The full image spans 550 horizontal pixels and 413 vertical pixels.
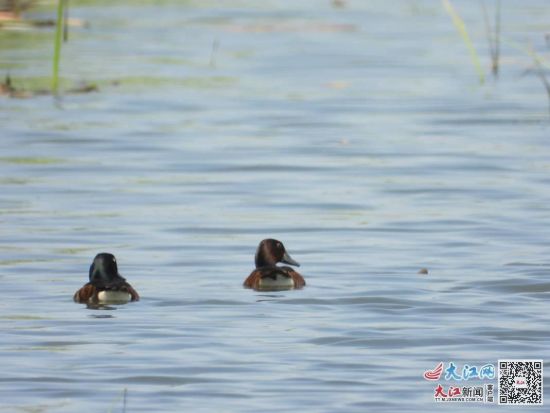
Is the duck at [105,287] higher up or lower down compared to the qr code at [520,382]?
higher up

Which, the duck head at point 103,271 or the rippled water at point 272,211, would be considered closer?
the rippled water at point 272,211

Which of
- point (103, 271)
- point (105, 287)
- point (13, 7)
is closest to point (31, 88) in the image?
point (13, 7)

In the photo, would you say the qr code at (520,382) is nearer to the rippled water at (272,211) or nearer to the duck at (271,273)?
the rippled water at (272,211)

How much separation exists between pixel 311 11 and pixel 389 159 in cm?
1206

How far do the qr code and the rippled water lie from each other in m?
0.17

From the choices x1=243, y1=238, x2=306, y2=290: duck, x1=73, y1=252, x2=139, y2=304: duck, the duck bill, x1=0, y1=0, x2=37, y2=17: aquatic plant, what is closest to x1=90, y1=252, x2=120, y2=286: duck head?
x1=73, y1=252, x2=139, y2=304: duck

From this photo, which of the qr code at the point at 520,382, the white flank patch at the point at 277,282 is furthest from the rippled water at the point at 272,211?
the qr code at the point at 520,382

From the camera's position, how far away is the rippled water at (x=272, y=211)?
28.9ft

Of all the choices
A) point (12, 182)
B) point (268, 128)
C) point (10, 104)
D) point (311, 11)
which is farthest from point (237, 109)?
point (311, 11)

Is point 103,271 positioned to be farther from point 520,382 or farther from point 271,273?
point 520,382

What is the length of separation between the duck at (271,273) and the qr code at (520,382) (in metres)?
2.36

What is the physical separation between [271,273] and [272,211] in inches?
127

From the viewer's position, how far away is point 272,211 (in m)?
14.0

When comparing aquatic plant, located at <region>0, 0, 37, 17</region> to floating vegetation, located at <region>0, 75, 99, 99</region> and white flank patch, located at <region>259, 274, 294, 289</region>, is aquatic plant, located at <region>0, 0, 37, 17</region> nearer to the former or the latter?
floating vegetation, located at <region>0, 75, 99, 99</region>
